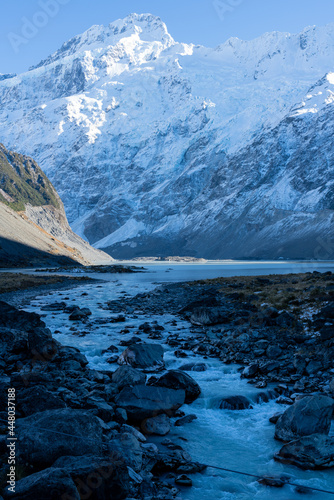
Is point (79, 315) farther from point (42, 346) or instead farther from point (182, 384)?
point (182, 384)

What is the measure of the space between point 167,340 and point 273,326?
6364 mm

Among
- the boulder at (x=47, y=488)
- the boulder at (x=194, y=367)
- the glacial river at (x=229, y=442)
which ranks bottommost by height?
the glacial river at (x=229, y=442)

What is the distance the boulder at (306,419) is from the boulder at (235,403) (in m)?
2.18

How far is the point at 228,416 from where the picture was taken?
44.4 ft

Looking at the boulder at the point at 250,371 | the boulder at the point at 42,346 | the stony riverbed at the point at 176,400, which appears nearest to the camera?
the stony riverbed at the point at 176,400

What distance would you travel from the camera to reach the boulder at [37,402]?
10993 mm

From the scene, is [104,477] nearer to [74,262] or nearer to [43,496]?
[43,496]

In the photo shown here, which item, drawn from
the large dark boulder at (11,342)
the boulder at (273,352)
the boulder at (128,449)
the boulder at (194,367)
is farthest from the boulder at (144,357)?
the boulder at (128,449)

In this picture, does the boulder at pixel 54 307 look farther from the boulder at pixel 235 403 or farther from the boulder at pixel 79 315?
the boulder at pixel 235 403

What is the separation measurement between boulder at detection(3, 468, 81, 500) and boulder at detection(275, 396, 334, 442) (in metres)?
6.66

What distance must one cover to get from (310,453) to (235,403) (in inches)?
155

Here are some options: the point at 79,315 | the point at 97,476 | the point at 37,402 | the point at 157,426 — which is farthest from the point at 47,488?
the point at 79,315

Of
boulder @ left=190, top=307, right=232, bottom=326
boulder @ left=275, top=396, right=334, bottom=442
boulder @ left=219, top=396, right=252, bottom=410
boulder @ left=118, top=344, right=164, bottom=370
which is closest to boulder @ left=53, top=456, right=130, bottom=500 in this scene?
boulder @ left=275, top=396, right=334, bottom=442

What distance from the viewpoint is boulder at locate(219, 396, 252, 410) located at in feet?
46.1
